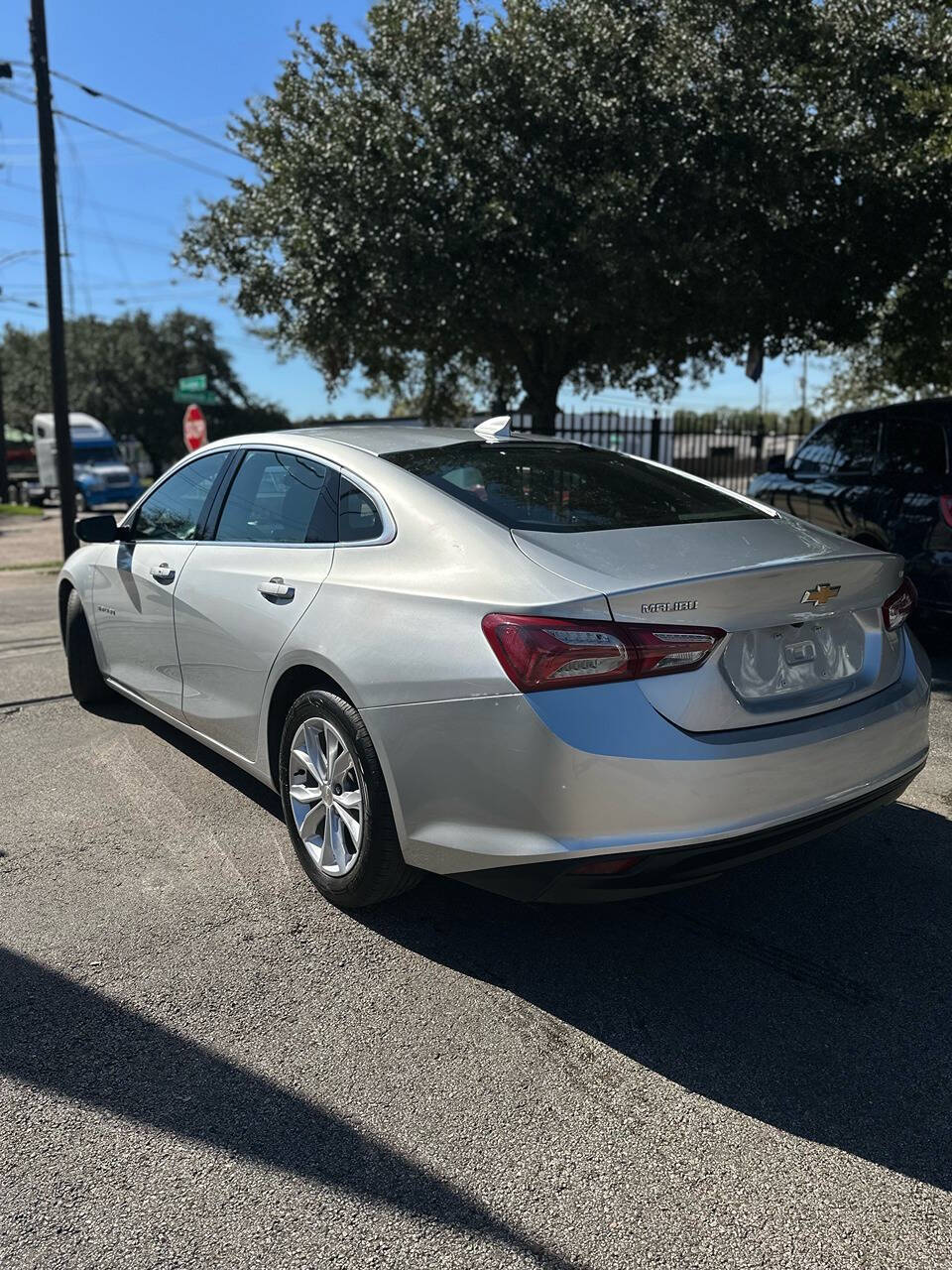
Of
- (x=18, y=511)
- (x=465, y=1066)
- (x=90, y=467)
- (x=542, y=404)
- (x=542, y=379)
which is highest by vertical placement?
(x=542, y=379)

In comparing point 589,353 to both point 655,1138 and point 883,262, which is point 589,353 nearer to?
point 883,262

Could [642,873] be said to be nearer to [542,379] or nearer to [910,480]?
[910,480]

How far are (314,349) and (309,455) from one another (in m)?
11.2

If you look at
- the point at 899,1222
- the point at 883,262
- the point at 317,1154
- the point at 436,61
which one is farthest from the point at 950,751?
the point at 436,61

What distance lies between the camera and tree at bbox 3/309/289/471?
4994 cm

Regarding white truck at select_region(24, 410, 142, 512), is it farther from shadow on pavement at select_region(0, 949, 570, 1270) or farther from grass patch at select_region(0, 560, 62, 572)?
shadow on pavement at select_region(0, 949, 570, 1270)

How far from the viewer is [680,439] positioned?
18047 mm

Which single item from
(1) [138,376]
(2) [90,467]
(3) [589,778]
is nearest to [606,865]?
(3) [589,778]

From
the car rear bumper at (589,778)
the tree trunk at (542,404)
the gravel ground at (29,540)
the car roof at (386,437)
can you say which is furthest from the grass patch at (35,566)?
the car rear bumper at (589,778)

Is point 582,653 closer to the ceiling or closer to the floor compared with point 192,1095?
closer to the ceiling

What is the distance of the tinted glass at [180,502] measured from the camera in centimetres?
458

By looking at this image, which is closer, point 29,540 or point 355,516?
point 355,516

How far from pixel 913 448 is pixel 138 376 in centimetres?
A: 4842

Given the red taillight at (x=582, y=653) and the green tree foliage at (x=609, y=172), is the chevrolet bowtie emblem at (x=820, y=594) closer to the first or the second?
the red taillight at (x=582, y=653)
